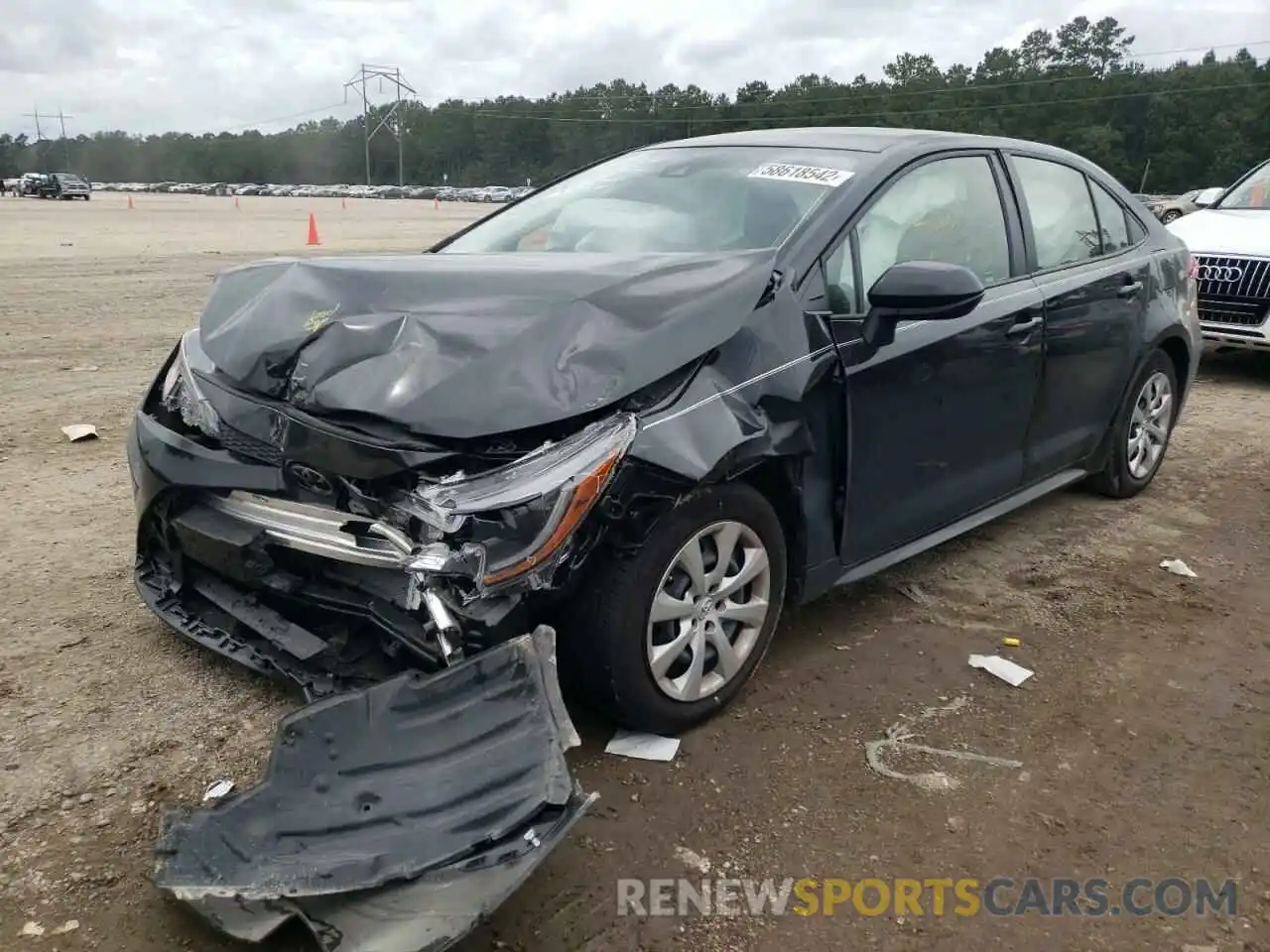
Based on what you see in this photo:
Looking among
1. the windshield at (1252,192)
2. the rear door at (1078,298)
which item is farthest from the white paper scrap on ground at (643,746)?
the windshield at (1252,192)

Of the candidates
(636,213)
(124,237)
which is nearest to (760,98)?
(124,237)

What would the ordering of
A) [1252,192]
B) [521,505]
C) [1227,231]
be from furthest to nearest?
[1252,192]
[1227,231]
[521,505]

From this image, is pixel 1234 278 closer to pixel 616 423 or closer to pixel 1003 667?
pixel 1003 667

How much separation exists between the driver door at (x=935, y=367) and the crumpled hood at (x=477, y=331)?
0.47 meters

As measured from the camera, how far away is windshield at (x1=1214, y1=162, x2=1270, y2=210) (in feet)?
28.2

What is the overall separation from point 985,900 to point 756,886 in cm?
53

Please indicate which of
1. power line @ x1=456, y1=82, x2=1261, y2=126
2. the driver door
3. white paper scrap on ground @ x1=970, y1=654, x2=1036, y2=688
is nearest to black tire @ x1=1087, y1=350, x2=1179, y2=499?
the driver door

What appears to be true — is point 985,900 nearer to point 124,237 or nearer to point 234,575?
point 234,575

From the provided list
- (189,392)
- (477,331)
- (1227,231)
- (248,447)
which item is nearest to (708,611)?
(477,331)

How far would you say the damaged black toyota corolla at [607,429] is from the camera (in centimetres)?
244

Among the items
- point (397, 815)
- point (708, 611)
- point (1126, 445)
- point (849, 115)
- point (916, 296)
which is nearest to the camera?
point (397, 815)

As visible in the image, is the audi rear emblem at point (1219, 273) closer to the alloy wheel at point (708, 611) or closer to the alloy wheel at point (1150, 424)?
the alloy wheel at point (1150, 424)

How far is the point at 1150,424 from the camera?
508cm

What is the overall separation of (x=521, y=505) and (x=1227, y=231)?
25.7 feet
